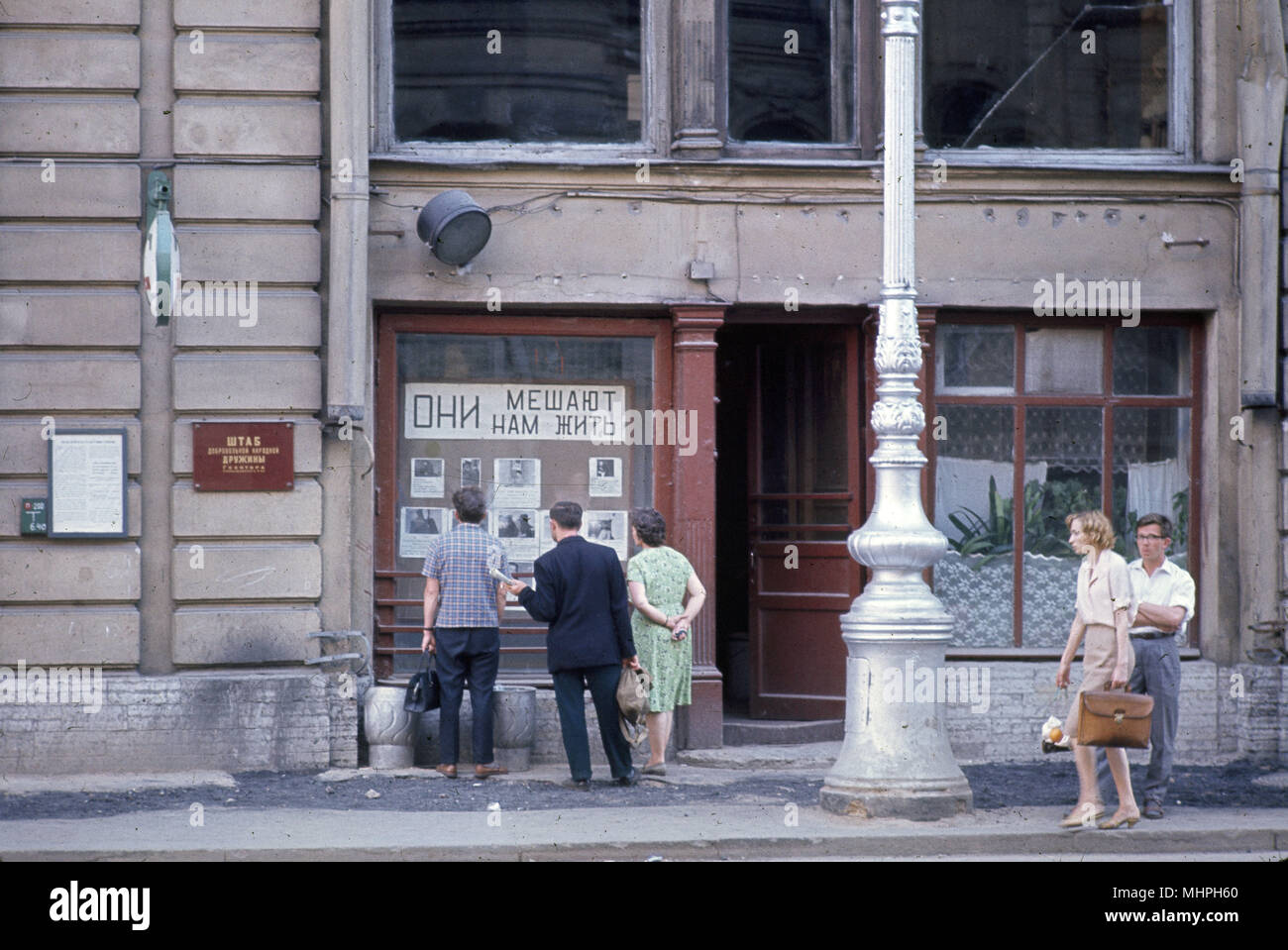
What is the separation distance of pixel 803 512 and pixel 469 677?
3236 millimetres

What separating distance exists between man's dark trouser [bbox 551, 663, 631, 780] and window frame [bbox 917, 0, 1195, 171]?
4.73 m

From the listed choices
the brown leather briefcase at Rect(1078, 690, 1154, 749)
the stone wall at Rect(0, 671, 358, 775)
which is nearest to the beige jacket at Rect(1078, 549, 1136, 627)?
the brown leather briefcase at Rect(1078, 690, 1154, 749)

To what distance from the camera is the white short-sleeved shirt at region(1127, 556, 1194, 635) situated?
10.1 m

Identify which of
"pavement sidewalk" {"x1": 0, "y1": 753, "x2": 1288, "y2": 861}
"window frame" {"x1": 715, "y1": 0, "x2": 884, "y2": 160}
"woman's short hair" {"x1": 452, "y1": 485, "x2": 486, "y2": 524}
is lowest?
"pavement sidewalk" {"x1": 0, "y1": 753, "x2": 1288, "y2": 861}

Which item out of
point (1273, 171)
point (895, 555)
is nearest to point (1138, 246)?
point (1273, 171)

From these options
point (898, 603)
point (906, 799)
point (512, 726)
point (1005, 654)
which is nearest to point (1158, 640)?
point (898, 603)

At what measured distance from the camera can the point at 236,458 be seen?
38.9 ft

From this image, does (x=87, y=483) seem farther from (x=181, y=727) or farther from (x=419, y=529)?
(x=419, y=529)

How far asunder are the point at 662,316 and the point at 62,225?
4215 mm

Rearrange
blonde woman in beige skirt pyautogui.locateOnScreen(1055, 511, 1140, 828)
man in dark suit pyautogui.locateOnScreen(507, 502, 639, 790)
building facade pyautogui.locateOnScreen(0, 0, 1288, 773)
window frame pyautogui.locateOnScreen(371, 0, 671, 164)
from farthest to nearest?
window frame pyautogui.locateOnScreen(371, 0, 671, 164) → building facade pyautogui.locateOnScreen(0, 0, 1288, 773) → man in dark suit pyautogui.locateOnScreen(507, 502, 639, 790) → blonde woman in beige skirt pyautogui.locateOnScreen(1055, 511, 1140, 828)

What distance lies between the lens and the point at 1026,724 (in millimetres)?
12844

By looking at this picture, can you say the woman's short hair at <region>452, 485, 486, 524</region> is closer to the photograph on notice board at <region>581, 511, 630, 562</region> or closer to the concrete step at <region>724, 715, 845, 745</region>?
the photograph on notice board at <region>581, 511, 630, 562</region>

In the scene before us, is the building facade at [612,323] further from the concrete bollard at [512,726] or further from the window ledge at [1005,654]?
the concrete bollard at [512,726]
